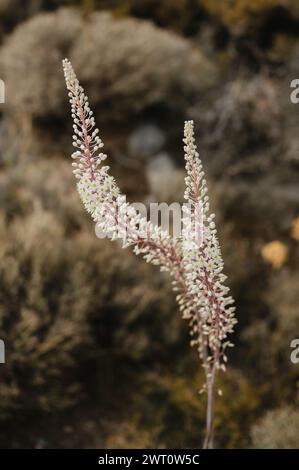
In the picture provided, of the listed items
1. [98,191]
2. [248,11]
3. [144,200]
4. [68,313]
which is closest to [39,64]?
[144,200]

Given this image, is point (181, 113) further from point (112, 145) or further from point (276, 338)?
point (276, 338)

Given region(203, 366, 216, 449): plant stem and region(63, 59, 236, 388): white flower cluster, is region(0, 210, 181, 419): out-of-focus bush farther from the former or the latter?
region(63, 59, 236, 388): white flower cluster

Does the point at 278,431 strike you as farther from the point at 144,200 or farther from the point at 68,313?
the point at 144,200

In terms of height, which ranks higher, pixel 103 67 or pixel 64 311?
pixel 103 67

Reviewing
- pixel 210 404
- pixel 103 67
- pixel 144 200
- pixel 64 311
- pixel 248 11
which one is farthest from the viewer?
pixel 248 11

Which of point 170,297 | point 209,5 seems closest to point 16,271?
point 170,297

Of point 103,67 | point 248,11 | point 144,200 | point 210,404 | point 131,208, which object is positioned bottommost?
point 210,404

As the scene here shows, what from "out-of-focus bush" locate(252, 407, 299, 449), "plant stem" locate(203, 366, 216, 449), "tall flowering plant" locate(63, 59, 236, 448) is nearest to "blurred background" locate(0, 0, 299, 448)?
"out-of-focus bush" locate(252, 407, 299, 449)

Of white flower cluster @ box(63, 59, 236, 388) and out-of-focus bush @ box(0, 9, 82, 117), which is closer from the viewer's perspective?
white flower cluster @ box(63, 59, 236, 388)
